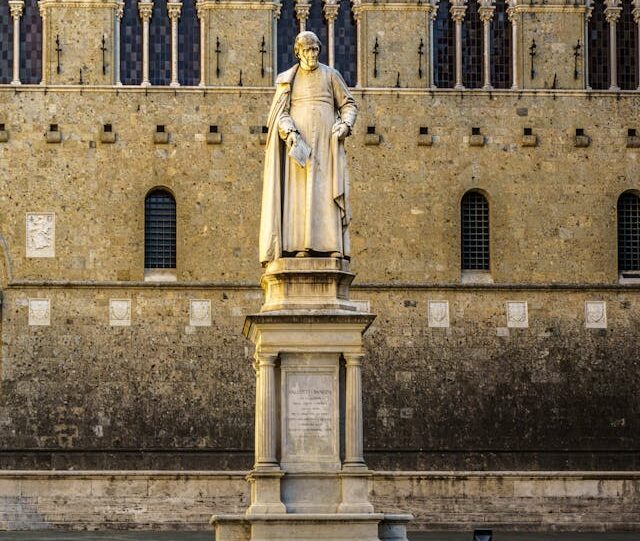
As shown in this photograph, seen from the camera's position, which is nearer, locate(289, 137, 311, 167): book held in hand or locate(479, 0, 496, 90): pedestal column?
locate(289, 137, 311, 167): book held in hand

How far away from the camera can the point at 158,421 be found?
4053cm

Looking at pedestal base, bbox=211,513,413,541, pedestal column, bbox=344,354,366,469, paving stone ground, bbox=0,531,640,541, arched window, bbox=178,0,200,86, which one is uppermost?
arched window, bbox=178,0,200,86

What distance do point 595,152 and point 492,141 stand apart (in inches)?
96.9

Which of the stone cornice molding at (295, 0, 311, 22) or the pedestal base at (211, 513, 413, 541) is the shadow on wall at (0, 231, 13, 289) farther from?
the pedestal base at (211, 513, 413, 541)

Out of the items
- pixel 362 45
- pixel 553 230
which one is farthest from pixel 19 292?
pixel 553 230

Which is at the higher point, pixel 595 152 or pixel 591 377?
pixel 595 152

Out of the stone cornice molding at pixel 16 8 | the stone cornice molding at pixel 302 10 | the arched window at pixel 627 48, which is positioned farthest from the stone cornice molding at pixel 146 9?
the arched window at pixel 627 48

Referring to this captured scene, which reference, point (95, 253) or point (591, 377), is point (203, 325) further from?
point (591, 377)

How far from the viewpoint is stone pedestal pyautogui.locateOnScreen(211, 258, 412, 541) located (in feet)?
61.3

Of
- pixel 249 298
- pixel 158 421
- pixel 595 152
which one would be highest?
pixel 595 152

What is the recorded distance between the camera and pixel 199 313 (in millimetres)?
41062

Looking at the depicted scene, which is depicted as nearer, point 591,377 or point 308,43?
point 308,43

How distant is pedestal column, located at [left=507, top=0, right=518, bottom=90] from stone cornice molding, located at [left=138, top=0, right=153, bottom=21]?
8434 millimetres

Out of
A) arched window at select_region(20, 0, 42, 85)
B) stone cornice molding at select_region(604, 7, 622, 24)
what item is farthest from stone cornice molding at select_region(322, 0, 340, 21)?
arched window at select_region(20, 0, 42, 85)
